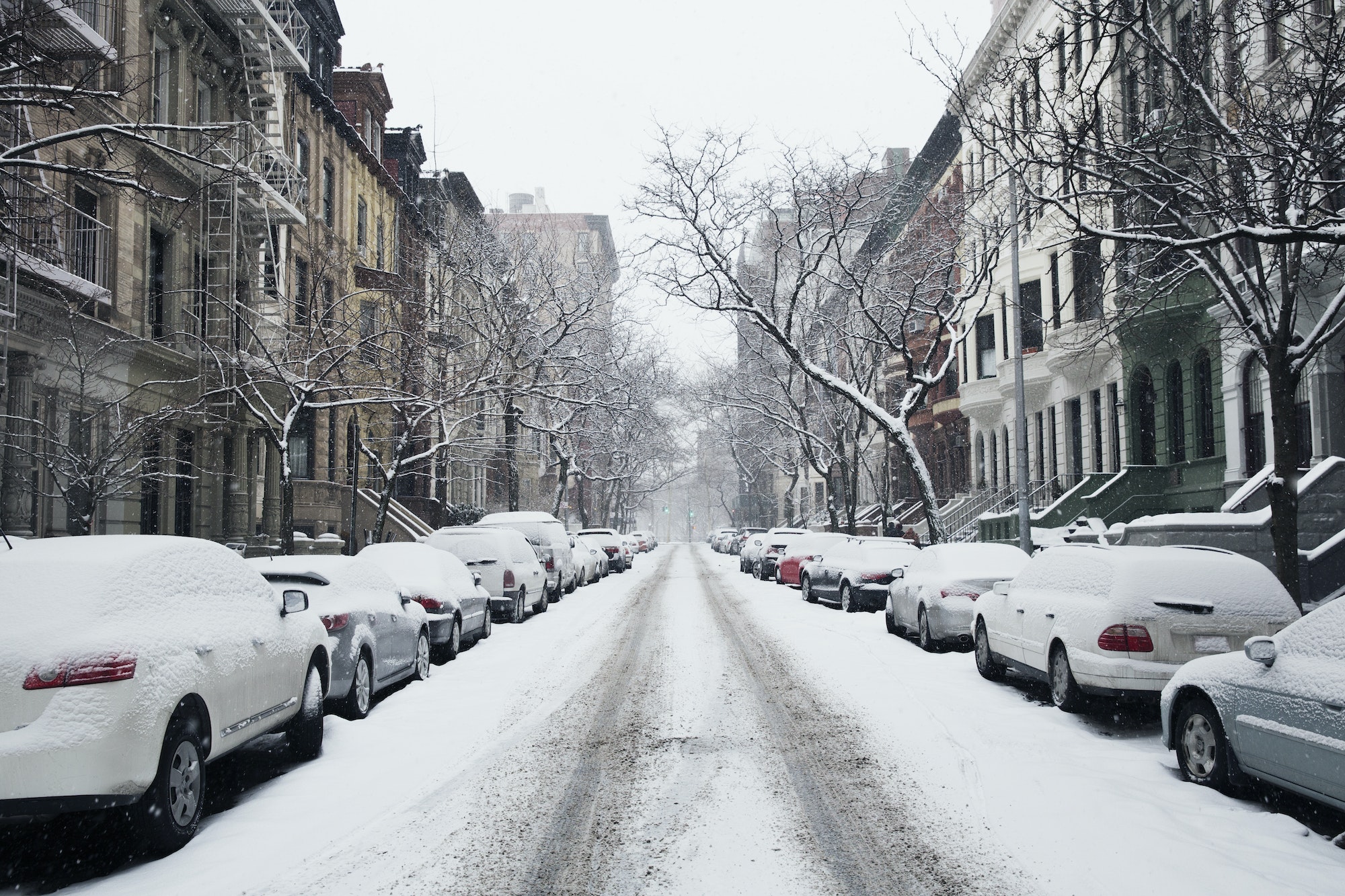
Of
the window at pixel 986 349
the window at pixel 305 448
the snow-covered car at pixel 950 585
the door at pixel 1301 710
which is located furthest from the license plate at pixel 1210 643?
the window at pixel 986 349

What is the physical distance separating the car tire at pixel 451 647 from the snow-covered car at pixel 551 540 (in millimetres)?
8418

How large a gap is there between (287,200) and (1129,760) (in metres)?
23.5

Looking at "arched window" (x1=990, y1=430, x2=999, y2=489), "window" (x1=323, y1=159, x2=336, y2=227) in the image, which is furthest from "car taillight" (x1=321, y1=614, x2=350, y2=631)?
"arched window" (x1=990, y1=430, x2=999, y2=489)

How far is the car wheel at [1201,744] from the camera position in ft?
23.0

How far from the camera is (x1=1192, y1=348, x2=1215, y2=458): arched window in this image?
2409cm

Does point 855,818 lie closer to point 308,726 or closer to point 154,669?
point 154,669

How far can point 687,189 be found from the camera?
2688cm

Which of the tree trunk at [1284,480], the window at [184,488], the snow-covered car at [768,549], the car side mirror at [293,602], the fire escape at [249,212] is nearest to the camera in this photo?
the car side mirror at [293,602]

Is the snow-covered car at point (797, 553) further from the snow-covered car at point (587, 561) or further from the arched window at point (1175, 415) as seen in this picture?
the arched window at point (1175, 415)

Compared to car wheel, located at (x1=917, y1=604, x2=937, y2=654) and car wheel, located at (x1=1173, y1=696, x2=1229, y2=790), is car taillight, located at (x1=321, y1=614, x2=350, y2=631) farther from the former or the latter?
car wheel, located at (x1=917, y1=604, x2=937, y2=654)

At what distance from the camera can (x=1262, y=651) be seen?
658 cm

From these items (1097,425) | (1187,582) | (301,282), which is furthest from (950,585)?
(301,282)

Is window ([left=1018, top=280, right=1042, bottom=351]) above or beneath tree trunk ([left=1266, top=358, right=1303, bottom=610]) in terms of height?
above

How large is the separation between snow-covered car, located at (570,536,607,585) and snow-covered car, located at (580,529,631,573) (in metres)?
4.35
